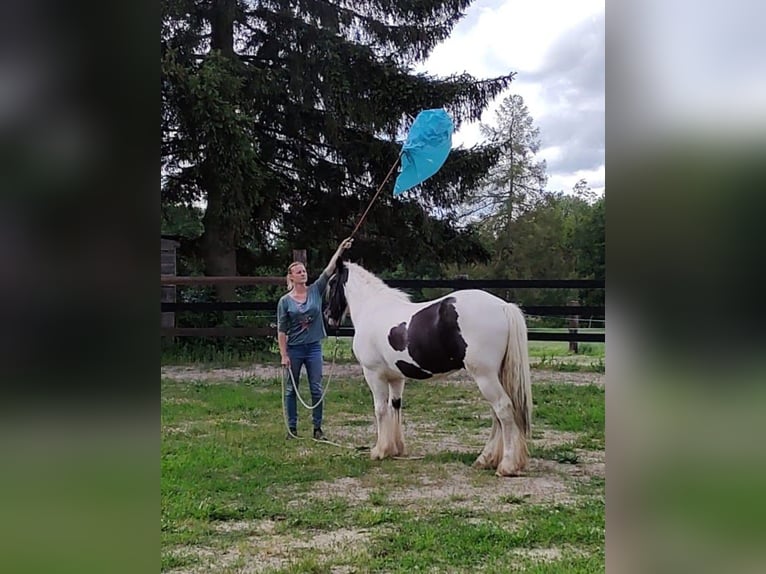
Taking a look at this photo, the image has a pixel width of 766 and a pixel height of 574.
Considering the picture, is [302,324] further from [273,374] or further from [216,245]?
[216,245]

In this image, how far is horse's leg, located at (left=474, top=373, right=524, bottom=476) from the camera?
363cm

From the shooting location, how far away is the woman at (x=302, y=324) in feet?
14.2

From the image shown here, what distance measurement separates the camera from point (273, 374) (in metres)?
6.83

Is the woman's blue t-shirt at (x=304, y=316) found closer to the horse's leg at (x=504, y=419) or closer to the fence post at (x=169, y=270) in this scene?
the horse's leg at (x=504, y=419)

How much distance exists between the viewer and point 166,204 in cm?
840

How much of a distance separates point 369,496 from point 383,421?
0.76 m

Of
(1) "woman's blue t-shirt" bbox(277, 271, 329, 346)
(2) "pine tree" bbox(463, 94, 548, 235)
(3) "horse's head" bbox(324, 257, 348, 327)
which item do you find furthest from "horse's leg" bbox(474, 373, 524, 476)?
(2) "pine tree" bbox(463, 94, 548, 235)

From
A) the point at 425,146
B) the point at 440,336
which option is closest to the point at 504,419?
the point at 440,336

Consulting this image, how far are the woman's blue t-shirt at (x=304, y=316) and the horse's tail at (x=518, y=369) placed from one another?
4.57 ft

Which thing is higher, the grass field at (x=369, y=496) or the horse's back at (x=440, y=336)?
the horse's back at (x=440, y=336)

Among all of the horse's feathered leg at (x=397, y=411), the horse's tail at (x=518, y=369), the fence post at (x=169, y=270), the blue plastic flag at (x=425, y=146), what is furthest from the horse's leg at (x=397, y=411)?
the fence post at (x=169, y=270)
